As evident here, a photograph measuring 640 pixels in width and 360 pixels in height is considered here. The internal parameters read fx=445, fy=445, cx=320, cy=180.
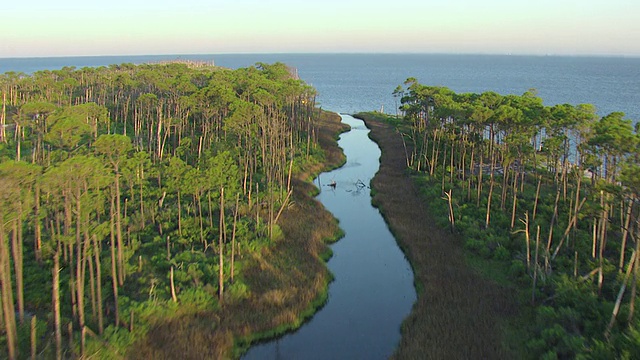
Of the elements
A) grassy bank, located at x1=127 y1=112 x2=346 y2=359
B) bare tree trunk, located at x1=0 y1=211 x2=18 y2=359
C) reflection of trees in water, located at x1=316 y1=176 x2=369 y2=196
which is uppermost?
bare tree trunk, located at x1=0 y1=211 x2=18 y2=359

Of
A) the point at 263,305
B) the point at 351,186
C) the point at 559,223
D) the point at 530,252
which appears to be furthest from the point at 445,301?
the point at 351,186

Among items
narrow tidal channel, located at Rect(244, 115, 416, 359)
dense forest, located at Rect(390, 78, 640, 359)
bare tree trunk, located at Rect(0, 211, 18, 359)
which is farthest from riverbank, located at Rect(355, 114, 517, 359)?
bare tree trunk, located at Rect(0, 211, 18, 359)

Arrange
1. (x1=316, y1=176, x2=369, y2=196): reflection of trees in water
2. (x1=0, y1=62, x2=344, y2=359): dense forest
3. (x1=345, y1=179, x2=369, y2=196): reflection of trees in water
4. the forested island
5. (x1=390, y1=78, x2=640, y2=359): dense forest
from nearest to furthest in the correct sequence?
(x1=0, y1=62, x2=344, y2=359): dense forest, (x1=390, y1=78, x2=640, y2=359): dense forest, the forested island, (x1=345, y1=179, x2=369, y2=196): reflection of trees in water, (x1=316, y1=176, x2=369, y2=196): reflection of trees in water

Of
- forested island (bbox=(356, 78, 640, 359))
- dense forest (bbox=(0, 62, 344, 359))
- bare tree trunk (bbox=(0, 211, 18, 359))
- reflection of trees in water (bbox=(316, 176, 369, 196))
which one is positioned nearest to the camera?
bare tree trunk (bbox=(0, 211, 18, 359))

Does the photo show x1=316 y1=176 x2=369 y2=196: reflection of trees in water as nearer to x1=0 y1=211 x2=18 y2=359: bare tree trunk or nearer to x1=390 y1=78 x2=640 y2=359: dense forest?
x1=390 y1=78 x2=640 y2=359: dense forest

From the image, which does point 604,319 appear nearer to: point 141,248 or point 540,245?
point 540,245

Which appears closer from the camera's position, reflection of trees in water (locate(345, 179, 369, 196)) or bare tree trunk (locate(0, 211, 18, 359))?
bare tree trunk (locate(0, 211, 18, 359))

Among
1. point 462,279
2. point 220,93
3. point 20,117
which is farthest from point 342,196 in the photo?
point 20,117

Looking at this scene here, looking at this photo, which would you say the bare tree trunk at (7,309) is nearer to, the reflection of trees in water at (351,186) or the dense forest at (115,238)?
the dense forest at (115,238)

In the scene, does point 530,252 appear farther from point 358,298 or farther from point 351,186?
point 351,186
